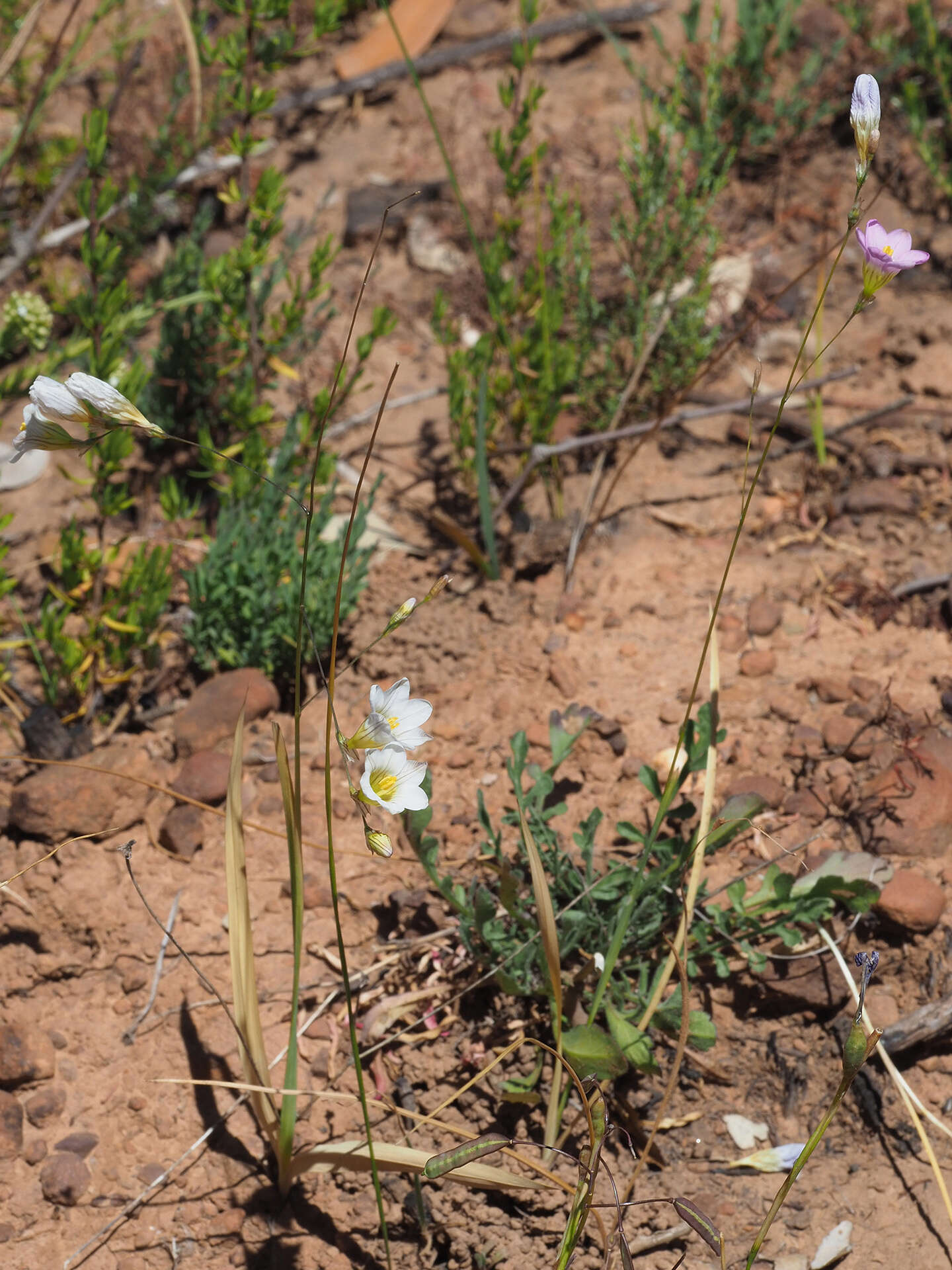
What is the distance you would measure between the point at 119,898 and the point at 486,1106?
37.9 inches

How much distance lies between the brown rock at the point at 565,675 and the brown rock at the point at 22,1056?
1.50 m

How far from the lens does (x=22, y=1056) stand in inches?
82.6

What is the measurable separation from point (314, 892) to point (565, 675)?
894mm

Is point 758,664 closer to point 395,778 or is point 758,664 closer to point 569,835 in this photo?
point 569,835

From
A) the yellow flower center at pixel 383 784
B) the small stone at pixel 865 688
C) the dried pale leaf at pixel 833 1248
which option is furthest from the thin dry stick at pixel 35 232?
the dried pale leaf at pixel 833 1248

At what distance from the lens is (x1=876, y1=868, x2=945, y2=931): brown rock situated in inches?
87.4

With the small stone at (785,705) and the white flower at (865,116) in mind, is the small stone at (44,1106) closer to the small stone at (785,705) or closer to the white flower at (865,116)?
the small stone at (785,705)

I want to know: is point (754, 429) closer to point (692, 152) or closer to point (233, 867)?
point (692, 152)

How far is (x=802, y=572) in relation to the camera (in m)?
3.06

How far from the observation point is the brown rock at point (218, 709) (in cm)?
269

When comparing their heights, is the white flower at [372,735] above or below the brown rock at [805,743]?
above

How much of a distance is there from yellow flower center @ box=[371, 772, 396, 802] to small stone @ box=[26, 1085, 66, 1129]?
1.08 metres

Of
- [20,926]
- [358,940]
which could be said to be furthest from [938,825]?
[20,926]

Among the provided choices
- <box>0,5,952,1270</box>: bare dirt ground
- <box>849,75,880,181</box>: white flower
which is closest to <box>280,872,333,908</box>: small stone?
<box>0,5,952,1270</box>: bare dirt ground
